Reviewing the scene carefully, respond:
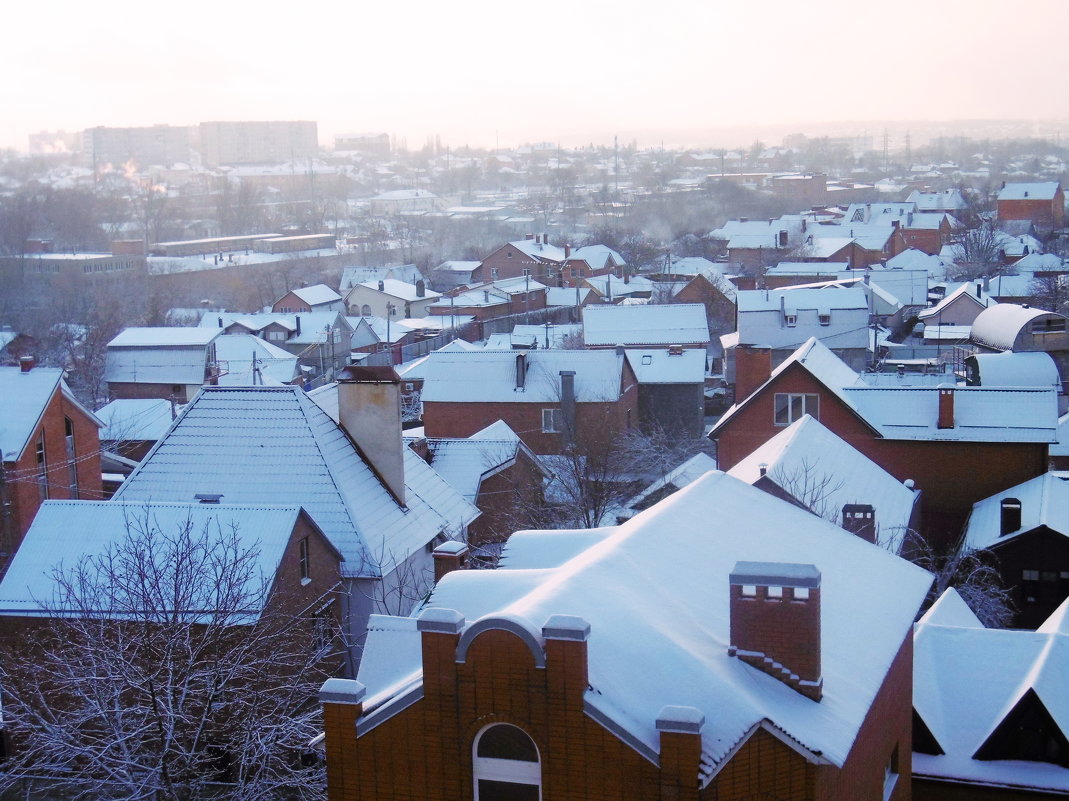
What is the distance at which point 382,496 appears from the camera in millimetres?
21469

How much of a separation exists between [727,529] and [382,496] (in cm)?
916

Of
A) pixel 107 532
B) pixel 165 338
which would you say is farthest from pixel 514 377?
pixel 107 532

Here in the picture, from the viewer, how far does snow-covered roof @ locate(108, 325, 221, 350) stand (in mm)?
49094

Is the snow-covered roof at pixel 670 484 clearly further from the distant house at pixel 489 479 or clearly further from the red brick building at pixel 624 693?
the red brick building at pixel 624 693

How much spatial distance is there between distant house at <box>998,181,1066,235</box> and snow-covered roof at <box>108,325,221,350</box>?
86.6 m

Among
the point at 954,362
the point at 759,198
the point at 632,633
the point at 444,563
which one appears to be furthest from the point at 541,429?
the point at 759,198

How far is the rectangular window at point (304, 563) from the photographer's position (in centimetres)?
1841

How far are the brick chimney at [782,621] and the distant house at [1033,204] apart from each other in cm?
11125

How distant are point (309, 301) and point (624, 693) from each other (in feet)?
213

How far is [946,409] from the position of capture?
2895 cm

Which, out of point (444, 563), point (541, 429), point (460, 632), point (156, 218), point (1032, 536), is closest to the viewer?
point (460, 632)

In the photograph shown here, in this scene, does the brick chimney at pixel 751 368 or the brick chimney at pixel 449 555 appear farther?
the brick chimney at pixel 751 368

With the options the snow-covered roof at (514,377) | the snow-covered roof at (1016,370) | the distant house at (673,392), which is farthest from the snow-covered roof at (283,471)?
the distant house at (673,392)

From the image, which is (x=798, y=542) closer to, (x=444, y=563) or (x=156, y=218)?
(x=444, y=563)
